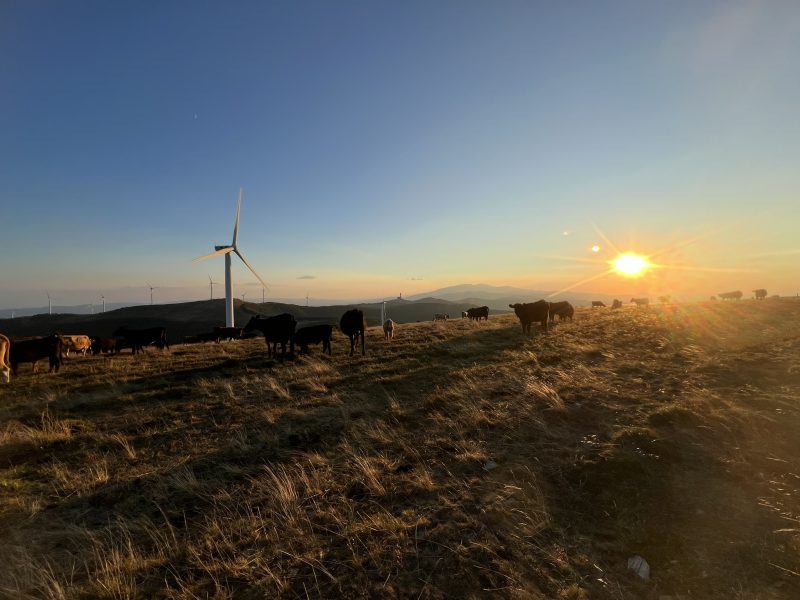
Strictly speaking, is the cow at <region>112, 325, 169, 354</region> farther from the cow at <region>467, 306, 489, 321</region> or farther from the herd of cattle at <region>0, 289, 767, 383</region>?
the cow at <region>467, 306, 489, 321</region>

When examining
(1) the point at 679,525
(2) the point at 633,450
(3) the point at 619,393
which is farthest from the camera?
(3) the point at 619,393

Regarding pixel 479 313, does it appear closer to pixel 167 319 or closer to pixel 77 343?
pixel 77 343

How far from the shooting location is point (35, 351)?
17.8m

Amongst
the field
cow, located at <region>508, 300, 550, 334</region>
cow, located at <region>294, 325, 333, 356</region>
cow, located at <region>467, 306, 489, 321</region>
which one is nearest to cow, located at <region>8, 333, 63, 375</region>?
the field

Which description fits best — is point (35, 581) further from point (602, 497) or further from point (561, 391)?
Result: point (561, 391)

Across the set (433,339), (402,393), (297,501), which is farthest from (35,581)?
(433,339)

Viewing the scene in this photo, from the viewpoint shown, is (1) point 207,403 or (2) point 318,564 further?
(1) point 207,403

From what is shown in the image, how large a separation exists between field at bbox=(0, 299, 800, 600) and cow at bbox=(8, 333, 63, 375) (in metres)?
6.89

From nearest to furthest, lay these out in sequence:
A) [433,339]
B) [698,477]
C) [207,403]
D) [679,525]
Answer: [679,525] < [698,477] < [207,403] < [433,339]

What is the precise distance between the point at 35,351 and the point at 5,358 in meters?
Result: 1.07

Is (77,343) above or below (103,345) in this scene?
above

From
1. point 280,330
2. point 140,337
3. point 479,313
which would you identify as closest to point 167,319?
point 140,337

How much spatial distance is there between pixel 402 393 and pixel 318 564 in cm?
750

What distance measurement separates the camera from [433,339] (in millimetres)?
23812
